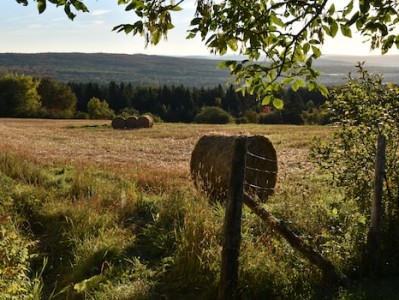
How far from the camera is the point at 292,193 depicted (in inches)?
332

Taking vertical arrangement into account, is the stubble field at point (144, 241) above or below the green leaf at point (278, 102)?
below

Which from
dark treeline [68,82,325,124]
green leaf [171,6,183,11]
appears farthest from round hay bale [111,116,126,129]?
dark treeline [68,82,325,124]

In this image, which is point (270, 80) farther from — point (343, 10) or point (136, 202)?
point (136, 202)

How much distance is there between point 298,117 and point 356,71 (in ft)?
276

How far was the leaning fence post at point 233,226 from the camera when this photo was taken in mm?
4605

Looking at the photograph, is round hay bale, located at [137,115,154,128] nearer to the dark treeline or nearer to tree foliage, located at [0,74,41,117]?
tree foliage, located at [0,74,41,117]

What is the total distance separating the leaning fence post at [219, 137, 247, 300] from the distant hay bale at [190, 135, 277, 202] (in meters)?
4.39

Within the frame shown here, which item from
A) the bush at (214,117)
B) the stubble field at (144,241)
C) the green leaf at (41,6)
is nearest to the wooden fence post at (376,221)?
the stubble field at (144,241)

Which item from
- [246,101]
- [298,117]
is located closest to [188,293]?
[298,117]

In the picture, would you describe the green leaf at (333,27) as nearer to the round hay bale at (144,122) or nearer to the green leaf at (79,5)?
the green leaf at (79,5)

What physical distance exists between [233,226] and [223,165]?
5.20 metres

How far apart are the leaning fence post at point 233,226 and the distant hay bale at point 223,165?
4.39 meters

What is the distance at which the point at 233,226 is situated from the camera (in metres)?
4.62

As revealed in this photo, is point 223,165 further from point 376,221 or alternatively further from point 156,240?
point 376,221
